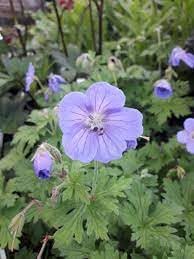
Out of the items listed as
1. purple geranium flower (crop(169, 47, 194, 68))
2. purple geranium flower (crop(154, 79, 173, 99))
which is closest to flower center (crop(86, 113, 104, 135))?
purple geranium flower (crop(154, 79, 173, 99))

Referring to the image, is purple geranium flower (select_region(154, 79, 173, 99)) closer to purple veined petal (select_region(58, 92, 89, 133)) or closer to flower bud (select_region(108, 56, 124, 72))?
flower bud (select_region(108, 56, 124, 72))

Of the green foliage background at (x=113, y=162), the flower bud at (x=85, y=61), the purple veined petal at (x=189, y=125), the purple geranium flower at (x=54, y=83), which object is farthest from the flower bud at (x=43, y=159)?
the flower bud at (x=85, y=61)

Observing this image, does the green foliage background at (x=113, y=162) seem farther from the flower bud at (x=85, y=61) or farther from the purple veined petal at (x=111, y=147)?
the purple veined petal at (x=111, y=147)

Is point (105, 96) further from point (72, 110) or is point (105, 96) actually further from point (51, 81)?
point (51, 81)

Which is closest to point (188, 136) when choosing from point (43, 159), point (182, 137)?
point (182, 137)

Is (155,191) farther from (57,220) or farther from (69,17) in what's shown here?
(69,17)
